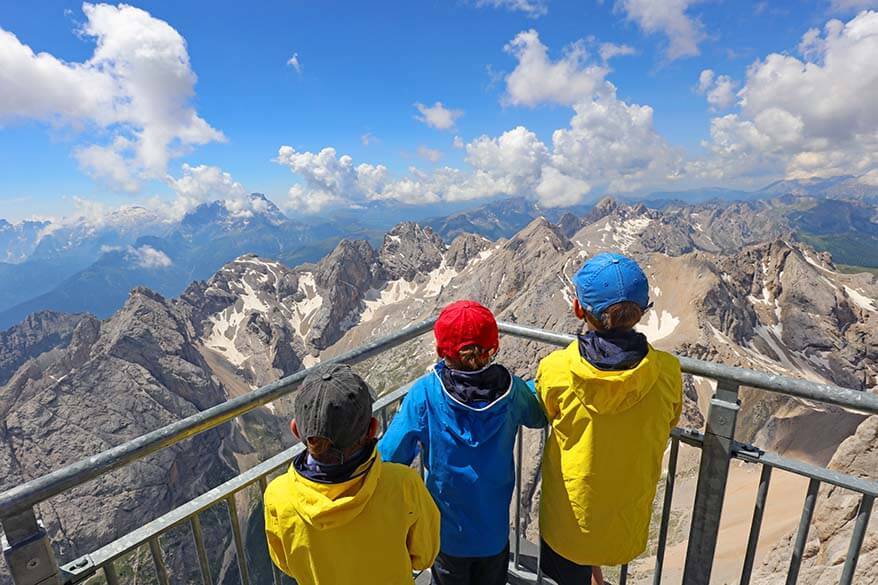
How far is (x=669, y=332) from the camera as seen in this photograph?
276ft

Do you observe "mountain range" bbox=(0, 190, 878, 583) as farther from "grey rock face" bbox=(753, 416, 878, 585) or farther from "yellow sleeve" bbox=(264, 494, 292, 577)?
"yellow sleeve" bbox=(264, 494, 292, 577)

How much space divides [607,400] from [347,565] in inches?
71.1

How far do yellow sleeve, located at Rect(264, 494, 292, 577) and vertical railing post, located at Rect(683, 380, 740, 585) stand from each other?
111 inches

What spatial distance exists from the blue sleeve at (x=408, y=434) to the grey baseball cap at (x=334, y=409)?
88cm

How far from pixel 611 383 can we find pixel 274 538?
2159 millimetres

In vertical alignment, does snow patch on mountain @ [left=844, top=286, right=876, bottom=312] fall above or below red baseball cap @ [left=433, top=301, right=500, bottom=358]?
below

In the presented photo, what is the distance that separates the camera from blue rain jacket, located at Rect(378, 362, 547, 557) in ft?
10.5

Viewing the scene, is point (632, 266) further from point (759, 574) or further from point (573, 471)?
point (759, 574)

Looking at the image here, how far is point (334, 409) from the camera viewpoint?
2.29m

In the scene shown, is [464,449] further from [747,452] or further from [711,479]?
[747,452]

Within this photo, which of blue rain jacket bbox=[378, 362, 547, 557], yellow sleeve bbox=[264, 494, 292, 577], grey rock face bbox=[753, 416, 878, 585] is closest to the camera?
yellow sleeve bbox=[264, 494, 292, 577]

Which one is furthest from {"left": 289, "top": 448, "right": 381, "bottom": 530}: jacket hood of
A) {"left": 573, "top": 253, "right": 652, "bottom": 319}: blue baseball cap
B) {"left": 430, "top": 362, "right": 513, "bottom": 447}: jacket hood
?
{"left": 573, "top": 253, "right": 652, "bottom": 319}: blue baseball cap

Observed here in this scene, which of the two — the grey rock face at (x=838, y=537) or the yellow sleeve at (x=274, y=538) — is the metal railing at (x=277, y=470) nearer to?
the yellow sleeve at (x=274, y=538)

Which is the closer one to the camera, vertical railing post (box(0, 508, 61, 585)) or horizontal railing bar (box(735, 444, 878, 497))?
vertical railing post (box(0, 508, 61, 585))
